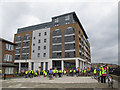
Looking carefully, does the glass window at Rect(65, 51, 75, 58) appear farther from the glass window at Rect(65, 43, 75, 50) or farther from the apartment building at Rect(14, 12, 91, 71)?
the glass window at Rect(65, 43, 75, 50)

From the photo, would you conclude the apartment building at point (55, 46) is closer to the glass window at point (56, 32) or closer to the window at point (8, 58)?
the glass window at point (56, 32)

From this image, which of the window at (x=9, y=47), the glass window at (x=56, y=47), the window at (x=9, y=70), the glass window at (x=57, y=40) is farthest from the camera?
the glass window at (x=57, y=40)

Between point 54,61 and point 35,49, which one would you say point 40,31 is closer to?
point 35,49

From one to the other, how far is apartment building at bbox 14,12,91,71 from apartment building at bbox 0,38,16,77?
10074 millimetres

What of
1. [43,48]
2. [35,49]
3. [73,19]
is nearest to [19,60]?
[35,49]

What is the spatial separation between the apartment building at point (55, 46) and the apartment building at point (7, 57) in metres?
10.1

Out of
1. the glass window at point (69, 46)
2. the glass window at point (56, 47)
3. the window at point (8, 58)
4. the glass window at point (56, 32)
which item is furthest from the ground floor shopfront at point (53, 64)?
the window at point (8, 58)

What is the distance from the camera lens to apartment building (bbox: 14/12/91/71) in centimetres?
4208

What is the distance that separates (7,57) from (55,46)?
69.1 feet

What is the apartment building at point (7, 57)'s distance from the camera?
2600 cm

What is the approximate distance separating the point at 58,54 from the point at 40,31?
47.7ft

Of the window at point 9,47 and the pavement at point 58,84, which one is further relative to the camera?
the window at point 9,47

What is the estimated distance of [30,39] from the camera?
172ft

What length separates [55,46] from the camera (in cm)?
4547
